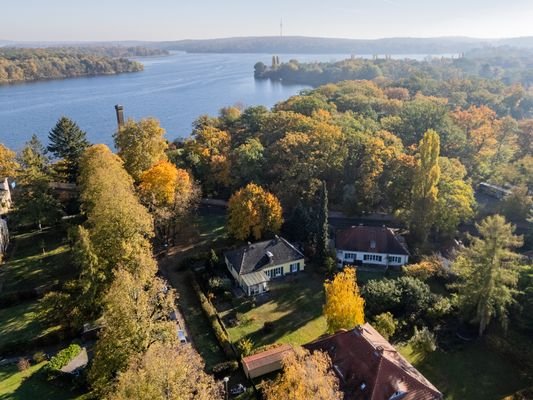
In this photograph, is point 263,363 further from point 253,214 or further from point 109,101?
point 109,101

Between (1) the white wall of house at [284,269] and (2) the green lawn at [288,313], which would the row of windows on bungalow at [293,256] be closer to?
(1) the white wall of house at [284,269]

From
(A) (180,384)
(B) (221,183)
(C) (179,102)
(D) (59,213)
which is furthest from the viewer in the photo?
(C) (179,102)

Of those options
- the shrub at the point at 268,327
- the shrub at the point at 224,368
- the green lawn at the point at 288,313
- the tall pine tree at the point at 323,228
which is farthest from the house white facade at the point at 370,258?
the shrub at the point at 224,368

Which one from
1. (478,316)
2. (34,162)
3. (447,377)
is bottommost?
(447,377)

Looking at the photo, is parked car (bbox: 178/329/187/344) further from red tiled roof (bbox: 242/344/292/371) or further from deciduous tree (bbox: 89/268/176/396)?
red tiled roof (bbox: 242/344/292/371)

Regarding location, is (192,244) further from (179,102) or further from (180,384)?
(179,102)

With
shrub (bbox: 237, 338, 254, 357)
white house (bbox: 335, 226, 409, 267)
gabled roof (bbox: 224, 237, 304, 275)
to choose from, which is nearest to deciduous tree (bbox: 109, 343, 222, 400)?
shrub (bbox: 237, 338, 254, 357)

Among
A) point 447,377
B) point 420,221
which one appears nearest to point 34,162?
point 420,221
